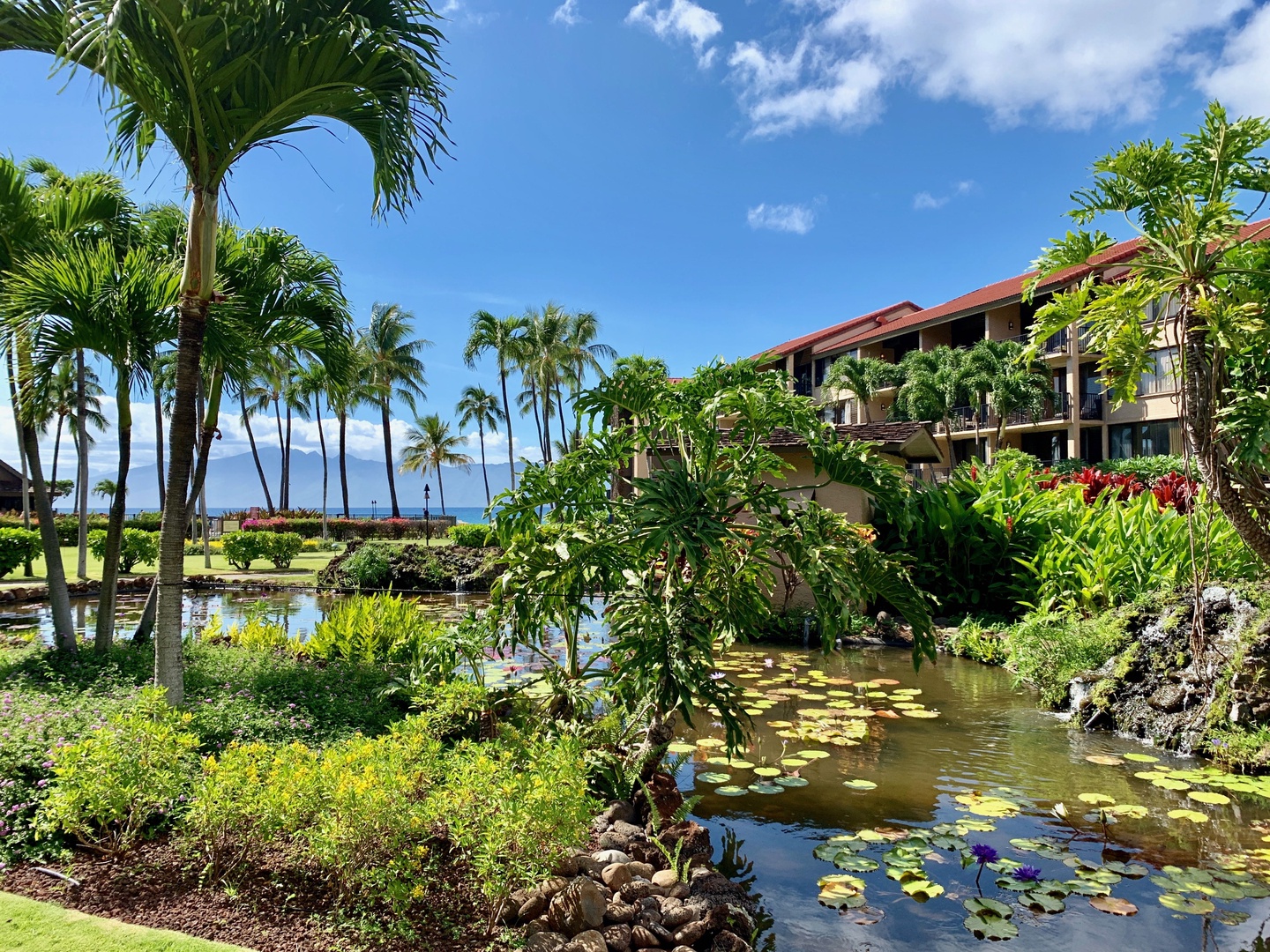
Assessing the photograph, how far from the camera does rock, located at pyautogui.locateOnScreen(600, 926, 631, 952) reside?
126 inches

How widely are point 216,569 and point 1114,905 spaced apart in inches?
1000

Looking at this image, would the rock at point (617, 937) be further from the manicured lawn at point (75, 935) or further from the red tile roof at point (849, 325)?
the red tile roof at point (849, 325)

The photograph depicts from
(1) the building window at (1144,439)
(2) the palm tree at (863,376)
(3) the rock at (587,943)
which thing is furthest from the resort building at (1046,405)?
(3) the rock at (587,943)

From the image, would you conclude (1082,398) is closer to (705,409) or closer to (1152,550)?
(1152,550)

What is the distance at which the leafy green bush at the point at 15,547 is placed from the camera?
19391mm

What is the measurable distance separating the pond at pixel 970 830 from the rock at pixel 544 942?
1.21 m

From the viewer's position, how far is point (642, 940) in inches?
128

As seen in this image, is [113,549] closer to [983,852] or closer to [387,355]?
[983,852]

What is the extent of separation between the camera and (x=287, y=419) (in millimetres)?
47656

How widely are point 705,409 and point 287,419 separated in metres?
48.9

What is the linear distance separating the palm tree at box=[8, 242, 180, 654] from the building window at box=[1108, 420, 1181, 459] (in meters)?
30.2

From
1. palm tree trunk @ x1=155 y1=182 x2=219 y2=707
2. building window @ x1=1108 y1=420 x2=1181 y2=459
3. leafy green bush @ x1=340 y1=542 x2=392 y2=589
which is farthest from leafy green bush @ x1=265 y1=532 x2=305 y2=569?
building window @ x1=1108 y1=420 x2=1181 y2=459

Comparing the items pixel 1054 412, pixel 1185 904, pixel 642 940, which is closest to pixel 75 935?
pixel 642 940

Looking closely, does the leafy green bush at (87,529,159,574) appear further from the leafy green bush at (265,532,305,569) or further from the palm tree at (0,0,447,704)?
the palm tree at (0,0,447,704)
